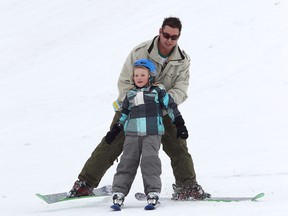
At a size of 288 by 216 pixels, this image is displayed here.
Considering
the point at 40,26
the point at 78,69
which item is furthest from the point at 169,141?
the point at 40,26

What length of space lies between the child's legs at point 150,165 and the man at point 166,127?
44 centimetres

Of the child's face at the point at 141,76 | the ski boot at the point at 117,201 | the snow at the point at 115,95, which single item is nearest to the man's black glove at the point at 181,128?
the child's face at the point at 141,76

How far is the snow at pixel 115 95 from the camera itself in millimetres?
6637

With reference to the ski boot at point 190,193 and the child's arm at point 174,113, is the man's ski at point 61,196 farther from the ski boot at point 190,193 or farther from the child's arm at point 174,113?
the child's arm at point 174,113

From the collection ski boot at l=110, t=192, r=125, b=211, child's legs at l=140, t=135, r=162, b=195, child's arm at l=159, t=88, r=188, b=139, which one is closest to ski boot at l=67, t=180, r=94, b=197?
ski boot at l=110, t=192, r=125, b=211

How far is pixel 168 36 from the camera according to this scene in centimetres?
537

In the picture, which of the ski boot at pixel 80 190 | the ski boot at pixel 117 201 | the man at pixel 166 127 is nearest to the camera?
the ski boot at pixel 117 201

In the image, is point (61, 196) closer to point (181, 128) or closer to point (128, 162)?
point (128, 162)

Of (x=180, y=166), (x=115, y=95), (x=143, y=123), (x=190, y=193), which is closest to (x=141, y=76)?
(x=143, y=123)

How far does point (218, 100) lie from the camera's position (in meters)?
10.6

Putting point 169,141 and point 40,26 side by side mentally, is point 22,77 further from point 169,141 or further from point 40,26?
point 169,141

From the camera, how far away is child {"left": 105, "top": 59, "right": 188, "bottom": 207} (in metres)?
5.18

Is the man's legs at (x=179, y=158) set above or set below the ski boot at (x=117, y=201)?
above

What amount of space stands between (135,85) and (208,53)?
25.7 ft
